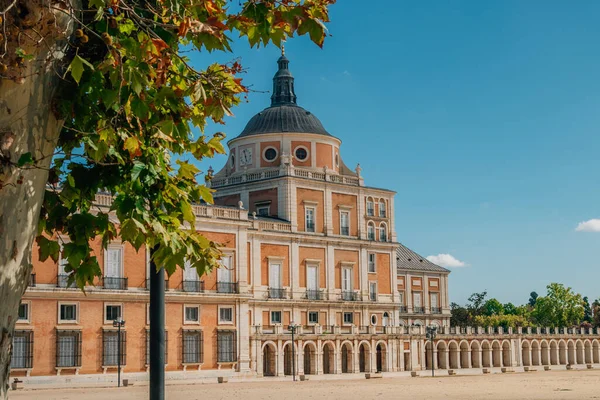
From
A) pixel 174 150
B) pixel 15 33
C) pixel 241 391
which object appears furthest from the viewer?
pixel 241 391

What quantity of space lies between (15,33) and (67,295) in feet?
144

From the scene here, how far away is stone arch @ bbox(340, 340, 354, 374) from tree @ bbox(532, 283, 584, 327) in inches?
1727

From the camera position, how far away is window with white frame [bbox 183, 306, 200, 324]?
5327 cm

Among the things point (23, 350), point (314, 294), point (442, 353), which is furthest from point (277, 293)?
point (23, 350)

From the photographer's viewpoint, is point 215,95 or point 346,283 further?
point 346,283

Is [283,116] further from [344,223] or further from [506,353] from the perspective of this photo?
[506,353]

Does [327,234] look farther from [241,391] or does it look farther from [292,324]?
[241,391]

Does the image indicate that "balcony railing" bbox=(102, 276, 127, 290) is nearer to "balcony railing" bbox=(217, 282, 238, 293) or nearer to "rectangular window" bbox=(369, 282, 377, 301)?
"balcony railing" bbox=(217, 282, 238, 293)

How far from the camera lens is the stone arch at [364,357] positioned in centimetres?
6329

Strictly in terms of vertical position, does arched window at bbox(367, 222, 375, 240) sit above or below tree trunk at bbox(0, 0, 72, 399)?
above

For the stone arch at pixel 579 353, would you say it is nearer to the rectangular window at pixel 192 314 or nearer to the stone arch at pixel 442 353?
the stone arch at pixel 442 353

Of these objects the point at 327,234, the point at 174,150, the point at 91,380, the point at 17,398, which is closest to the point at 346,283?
the point at 327,234

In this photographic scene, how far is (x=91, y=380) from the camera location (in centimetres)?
4766

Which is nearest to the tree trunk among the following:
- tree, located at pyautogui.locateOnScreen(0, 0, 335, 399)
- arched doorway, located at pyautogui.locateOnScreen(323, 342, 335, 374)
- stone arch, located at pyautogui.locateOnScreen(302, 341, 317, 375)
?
tree, located at pyautogui.locateOnScreen(0, 0, 335, 399)
